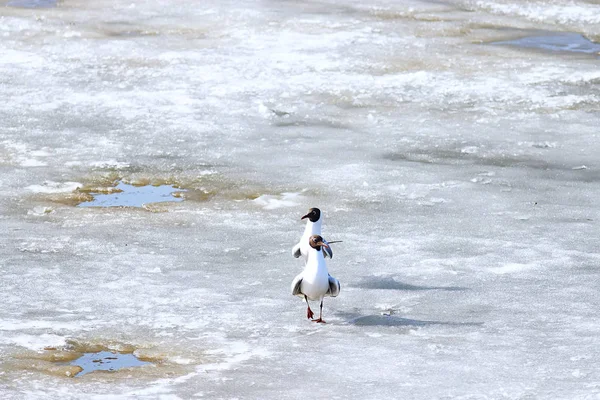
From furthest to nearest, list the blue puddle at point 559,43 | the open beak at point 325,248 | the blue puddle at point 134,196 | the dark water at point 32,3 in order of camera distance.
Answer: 1. the dark water at point 32,3
2. the blue puddle at point 559,43
3. the blue puddle at point 134,196
4. the open beak at point 325,248

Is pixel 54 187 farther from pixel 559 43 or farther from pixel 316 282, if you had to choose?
pixel 559 43

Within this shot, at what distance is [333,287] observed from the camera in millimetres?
7422

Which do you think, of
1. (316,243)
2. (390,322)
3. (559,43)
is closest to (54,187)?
(316,243)

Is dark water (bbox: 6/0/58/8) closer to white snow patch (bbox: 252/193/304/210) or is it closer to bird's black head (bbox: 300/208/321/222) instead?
white snow patch (bbox: 252/193/304/210)

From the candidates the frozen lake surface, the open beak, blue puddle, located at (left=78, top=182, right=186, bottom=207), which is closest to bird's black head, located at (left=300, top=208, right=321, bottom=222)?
the open beak

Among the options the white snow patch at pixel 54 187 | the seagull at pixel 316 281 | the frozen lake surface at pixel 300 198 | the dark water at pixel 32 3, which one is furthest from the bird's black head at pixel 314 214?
the dark water at pixel 32 3

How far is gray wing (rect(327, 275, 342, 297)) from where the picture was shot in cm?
740

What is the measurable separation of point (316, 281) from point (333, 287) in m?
0.16

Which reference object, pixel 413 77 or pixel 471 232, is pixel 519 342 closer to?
pixel 471 232

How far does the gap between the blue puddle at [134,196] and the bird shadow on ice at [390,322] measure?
321 centimetres

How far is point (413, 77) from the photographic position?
14.3m

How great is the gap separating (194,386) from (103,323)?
1261 millimetres

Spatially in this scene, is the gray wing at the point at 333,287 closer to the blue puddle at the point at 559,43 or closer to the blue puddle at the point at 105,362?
the blue puddle at the point at 105,362

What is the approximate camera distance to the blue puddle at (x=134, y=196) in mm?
10203
